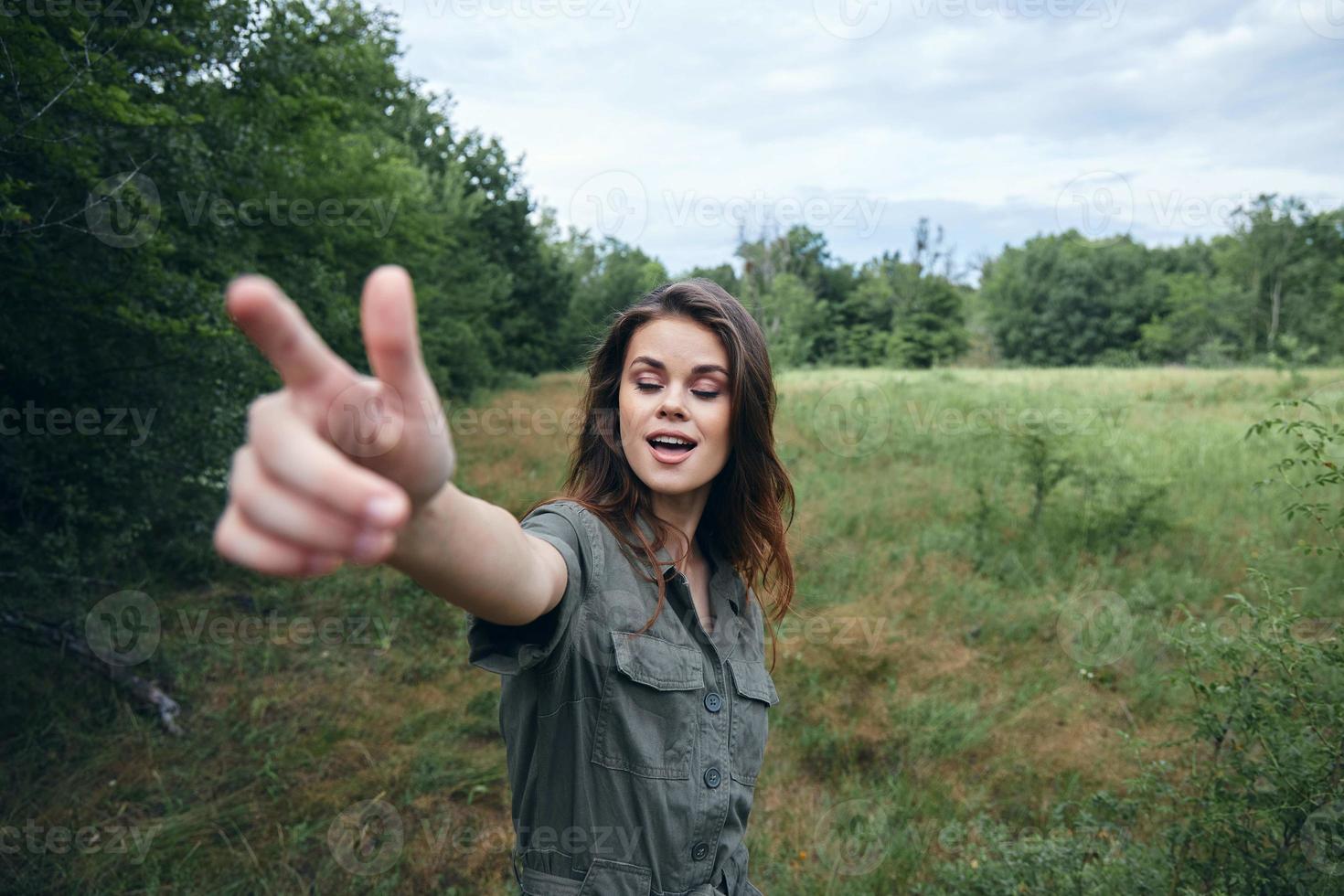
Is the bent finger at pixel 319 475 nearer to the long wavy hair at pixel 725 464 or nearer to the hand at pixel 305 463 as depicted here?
the hand at pixel 305 463

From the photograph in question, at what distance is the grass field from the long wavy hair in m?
1.87

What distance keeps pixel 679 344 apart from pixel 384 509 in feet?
3.83

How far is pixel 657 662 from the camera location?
1527mm

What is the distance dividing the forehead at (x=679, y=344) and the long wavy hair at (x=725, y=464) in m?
0.02

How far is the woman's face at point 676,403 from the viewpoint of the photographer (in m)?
1.65

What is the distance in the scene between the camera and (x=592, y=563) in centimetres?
147

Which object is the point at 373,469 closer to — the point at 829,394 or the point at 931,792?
the point at 931,792

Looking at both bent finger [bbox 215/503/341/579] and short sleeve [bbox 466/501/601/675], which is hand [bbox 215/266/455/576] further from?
short sleeve [bbox 466/501/601/675]

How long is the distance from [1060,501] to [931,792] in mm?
4829

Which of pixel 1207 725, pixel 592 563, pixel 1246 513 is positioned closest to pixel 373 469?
pixel 592 563

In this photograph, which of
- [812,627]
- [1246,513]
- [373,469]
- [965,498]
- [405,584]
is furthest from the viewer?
[965,498]

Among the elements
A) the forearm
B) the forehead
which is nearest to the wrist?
the forearm

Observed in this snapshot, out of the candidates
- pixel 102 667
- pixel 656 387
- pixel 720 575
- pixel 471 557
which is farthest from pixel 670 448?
pixel 102 667

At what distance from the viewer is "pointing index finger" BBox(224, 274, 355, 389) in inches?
22.6
